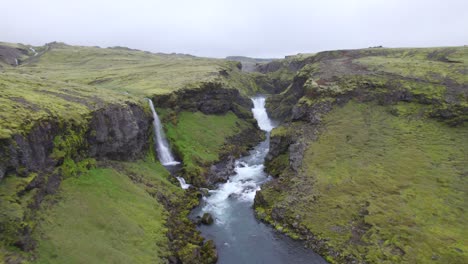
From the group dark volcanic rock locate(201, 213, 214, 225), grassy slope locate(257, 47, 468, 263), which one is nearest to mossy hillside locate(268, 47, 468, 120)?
grassy slope locate(257, 47, 468, 263)

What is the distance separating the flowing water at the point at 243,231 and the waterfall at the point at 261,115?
130ft

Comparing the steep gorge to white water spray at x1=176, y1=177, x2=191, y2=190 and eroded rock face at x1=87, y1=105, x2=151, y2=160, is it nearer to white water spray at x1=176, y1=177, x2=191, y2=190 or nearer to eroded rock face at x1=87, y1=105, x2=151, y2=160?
eroded rock face at x1=87, y1=105, x2=151, y2=160

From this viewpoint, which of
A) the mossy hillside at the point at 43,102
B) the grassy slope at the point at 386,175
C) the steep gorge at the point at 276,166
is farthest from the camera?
the grassy slope at the point at 386,175

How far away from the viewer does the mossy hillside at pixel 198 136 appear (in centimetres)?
5766

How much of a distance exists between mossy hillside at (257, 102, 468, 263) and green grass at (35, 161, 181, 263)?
15335mm

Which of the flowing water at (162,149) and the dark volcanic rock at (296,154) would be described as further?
Answer: the flowing water at (162,149)

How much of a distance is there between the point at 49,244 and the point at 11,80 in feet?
93.4

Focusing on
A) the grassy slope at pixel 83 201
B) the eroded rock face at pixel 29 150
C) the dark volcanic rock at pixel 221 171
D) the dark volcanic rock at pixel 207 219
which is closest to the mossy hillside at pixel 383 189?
the dark volcanic rock at pixel 207 219

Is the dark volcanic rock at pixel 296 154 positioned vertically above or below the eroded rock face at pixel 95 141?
below

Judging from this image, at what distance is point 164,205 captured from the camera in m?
43.9

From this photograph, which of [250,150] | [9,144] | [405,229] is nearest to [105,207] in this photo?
[9,144]

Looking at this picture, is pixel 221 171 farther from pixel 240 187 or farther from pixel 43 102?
pixel 43 102

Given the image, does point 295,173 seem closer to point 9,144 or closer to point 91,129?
point 91,129

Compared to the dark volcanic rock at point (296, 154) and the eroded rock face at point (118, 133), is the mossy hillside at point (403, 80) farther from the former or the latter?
the eroded rock face at point (118, 133)
